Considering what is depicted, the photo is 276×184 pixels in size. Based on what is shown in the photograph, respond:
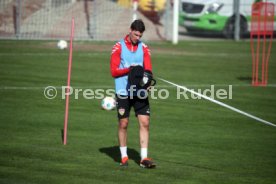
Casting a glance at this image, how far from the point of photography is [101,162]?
12.6 meters

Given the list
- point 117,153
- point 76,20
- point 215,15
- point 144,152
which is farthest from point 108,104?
point 215,15

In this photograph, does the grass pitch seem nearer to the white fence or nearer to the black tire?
the white fence

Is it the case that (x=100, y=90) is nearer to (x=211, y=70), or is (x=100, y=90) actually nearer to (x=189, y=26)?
(x=211, y=70)

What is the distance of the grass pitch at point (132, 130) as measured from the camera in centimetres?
1191

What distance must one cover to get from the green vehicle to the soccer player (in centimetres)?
2787

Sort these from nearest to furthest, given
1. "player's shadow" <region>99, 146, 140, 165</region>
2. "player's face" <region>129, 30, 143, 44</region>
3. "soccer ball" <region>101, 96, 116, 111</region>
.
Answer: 1. "player's face" <region>129, 30, 143, 44</region>
2. "player's shadow" <region>99, 146, 140, 165</region>
3. "soccer ball" <region>101, 96, 116, 111</region>

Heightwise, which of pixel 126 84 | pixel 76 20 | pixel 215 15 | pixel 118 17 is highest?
pixel 215 15

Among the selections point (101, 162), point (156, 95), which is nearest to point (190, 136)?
point (101, 162)

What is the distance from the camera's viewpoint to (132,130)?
52.6 ft

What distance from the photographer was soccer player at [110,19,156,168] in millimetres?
12172

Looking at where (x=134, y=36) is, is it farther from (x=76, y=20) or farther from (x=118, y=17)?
(x=118, y=17)

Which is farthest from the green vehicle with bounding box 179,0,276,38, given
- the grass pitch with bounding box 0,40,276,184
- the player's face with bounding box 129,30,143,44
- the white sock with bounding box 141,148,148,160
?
the white sock with bounding box 141,148,148,160

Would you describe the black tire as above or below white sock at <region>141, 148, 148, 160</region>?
above

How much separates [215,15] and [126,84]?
2843cm
